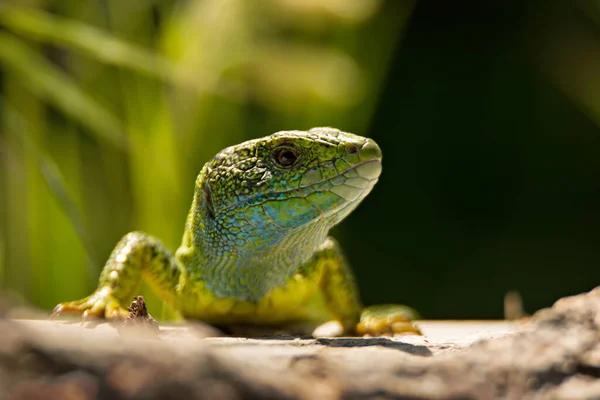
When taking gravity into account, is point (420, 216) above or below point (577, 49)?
below

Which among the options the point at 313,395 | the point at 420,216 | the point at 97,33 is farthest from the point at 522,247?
the point at 313,395

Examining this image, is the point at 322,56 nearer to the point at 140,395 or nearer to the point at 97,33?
the point at 97,33

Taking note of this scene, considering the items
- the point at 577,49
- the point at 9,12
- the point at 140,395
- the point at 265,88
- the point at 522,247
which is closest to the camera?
the point at 140,395

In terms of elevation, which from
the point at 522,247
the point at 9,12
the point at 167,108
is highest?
the point at 9,12

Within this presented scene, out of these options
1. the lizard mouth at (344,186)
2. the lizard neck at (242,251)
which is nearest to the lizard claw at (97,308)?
the lizard neck at (242,251)

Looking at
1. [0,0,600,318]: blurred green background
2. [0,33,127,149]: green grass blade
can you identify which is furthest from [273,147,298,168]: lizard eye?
[0,33,127,149]: green grass blade

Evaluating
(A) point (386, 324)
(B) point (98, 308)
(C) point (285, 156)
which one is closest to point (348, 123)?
(A) point (386, 324)

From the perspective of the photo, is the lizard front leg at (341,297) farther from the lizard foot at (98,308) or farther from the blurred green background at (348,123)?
the blurred green background at (348,123)

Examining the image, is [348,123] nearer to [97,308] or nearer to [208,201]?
[208,201]
